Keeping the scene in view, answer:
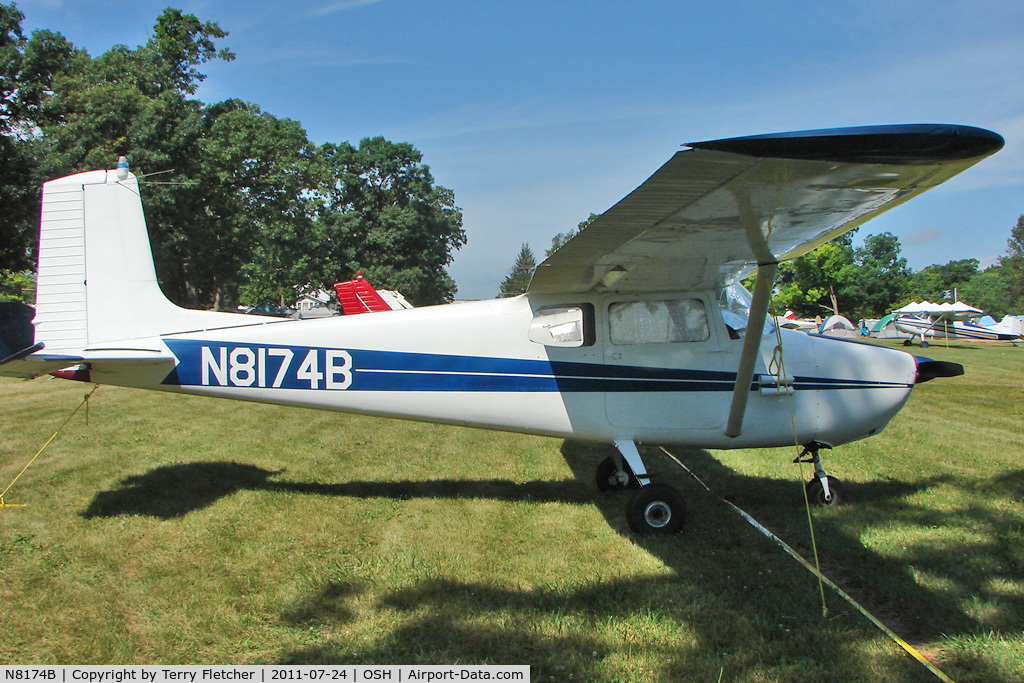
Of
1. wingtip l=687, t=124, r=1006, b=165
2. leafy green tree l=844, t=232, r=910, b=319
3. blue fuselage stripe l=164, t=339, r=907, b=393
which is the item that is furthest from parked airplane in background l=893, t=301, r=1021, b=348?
wingtip l=687, t=124, r=1006, b=165

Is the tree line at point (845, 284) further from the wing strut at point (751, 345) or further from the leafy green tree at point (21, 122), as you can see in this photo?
the wing strut at point (751, 345)

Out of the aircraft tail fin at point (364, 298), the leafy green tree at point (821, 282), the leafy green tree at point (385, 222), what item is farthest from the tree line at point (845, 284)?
the aircraft tail fin at point (364, 298)

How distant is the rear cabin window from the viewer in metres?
4.92

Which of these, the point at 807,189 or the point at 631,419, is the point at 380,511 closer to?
the point at 631,419

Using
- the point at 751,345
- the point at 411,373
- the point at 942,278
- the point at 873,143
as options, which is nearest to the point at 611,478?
the point at 751,345

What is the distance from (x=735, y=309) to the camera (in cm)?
507

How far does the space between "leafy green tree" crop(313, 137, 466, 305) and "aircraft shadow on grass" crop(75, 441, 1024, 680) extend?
35.4 metres

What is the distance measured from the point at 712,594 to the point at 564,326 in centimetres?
223

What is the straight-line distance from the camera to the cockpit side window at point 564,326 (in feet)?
16.2

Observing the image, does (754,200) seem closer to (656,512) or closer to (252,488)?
(656,512)

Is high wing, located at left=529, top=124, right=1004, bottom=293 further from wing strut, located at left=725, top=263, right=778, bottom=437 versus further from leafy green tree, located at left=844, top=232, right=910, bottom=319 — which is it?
leafy green tree, located at left=844, top=232, right=910, bottom=319

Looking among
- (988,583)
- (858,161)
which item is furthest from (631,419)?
(858,161)

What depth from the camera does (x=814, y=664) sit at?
2973 millimetres
